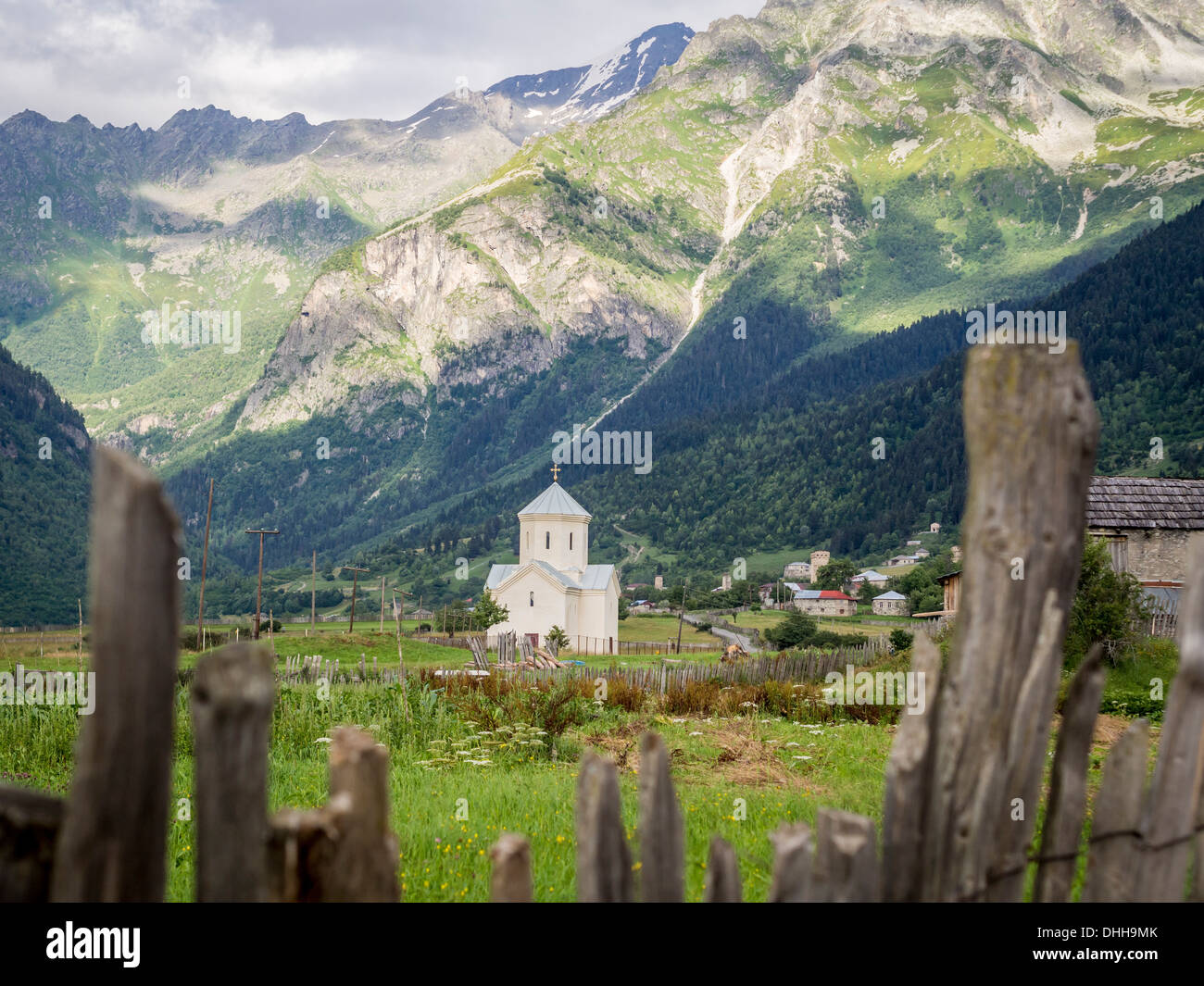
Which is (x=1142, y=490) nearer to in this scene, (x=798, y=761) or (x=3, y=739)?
(x=798, y=761)

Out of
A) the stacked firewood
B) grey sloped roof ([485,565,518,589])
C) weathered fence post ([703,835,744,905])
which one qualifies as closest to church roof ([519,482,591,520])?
grey sloped roof ([485,565,518,589])

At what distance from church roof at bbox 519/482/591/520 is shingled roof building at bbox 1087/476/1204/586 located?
3710 centimetres

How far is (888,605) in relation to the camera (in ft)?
350

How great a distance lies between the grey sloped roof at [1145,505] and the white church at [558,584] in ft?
108

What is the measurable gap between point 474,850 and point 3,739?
10637 mm

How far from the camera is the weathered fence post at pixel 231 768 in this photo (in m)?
2.74

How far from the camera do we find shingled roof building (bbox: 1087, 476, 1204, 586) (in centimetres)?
3909

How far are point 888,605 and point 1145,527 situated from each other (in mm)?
68725

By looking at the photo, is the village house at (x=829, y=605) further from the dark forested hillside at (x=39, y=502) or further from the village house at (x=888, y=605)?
the dark forested hillside at (x=39, y=502)

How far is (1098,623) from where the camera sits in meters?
24.6

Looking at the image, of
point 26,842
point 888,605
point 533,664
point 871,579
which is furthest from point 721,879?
point 871,579

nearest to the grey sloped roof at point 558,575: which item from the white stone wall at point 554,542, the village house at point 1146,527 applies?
the white stone wall at point 554,542

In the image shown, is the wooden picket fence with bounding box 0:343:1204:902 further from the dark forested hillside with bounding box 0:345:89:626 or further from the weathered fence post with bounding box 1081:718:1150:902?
the dark forested hillside with bounding box 0:345:89:626
